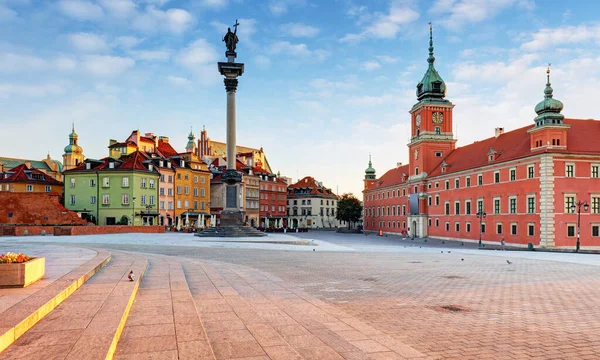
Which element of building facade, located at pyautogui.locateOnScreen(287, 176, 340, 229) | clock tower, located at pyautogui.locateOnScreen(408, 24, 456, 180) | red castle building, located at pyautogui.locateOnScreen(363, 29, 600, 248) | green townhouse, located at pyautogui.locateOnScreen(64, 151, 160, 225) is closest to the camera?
red castle building, located at pyautogui.locateOnScreen(363, 29, 600, 248)

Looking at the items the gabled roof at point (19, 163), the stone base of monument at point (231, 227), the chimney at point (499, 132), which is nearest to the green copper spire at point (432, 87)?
the chimney at point (499, 132)

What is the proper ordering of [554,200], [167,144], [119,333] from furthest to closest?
1. [167,144]
2. [554,200]
3. [119,333]

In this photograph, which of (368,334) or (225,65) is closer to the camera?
(368,334)

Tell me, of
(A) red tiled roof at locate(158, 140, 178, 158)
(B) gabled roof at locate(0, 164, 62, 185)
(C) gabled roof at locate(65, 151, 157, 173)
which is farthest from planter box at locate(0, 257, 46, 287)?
(B) gabled roof at locate(0, 164, 62, 185)

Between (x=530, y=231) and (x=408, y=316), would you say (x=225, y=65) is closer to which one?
(x=530, y=231)

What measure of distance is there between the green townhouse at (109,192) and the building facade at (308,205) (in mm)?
60096

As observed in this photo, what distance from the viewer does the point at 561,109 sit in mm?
50844

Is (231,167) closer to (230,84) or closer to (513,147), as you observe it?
(230,84)

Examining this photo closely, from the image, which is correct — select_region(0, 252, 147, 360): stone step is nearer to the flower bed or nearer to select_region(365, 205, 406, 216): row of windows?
the flower bed

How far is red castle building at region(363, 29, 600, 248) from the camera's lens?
48.8 metres

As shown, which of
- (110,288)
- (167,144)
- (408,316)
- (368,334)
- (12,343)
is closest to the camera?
(12,343)

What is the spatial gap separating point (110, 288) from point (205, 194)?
80.2m

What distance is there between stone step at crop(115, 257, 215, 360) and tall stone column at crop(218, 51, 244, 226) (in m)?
38.1

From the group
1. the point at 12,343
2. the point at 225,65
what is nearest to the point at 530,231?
the point at 225,65
